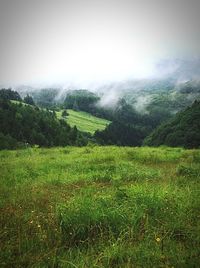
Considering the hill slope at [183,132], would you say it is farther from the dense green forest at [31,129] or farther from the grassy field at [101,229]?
the grassy field at [101,229]

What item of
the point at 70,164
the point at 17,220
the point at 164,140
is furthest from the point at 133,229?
the point at 164,140

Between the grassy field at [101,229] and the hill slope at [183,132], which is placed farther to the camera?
the hill slope at [183,132]

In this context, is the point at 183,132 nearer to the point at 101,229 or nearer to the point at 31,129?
the point at 31,129

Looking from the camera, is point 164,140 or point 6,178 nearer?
point 6,178

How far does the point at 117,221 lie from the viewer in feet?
23.5

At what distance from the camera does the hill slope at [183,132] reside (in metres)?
89.1

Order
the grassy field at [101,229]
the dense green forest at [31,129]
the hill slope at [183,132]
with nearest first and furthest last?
1. the grassy field at [101,229]
2. the hill slope at [183,132]
3. the dense green forest at [31,129]

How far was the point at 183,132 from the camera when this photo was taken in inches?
3669

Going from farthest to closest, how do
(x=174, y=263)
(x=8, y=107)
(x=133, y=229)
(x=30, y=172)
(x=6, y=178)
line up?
1. (x=8, y=107)
2. (x=30, y=172)
3. (x=6, y=178)
4. (x=133, y=229)
5. (x=174, y=263)

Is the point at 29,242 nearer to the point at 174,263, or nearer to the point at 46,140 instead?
the point at 174,263

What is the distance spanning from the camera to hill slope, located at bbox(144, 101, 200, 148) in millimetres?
89062

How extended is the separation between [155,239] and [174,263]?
0.95 meters

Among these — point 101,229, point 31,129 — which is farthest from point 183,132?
point 101,229

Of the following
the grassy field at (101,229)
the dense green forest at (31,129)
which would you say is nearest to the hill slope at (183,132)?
the dense green forest at (31,129)
